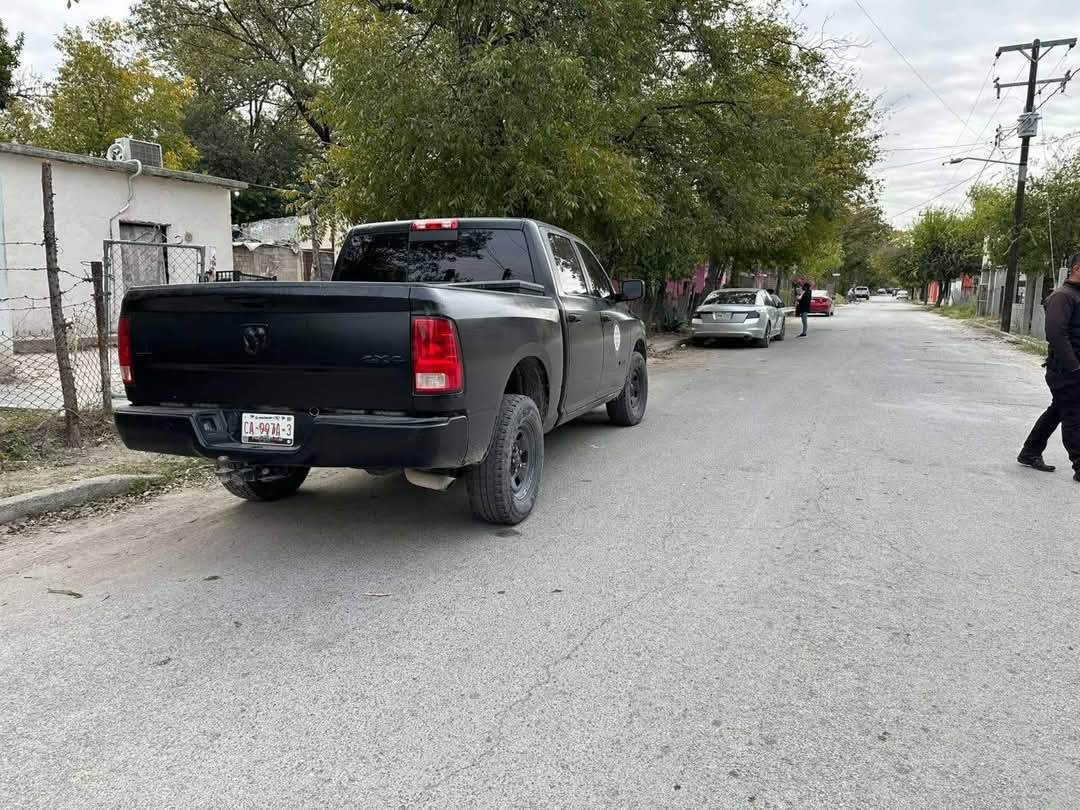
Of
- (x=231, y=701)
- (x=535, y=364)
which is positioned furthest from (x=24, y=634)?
(x=535, y=364)

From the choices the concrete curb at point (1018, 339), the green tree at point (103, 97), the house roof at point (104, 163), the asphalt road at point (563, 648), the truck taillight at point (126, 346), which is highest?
the green tree at point (103, 97)

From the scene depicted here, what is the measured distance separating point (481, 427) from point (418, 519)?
1120mm

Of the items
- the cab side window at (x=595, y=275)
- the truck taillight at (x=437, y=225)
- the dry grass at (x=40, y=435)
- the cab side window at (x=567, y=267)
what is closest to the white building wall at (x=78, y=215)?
the dry grass at (x=40, y=435)

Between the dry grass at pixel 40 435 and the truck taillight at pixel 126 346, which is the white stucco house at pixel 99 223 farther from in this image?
the truck taillight at pixel 126 346

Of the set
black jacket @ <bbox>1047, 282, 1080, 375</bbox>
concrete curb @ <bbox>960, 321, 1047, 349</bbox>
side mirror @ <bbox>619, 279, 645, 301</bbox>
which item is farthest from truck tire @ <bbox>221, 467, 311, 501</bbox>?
concrete curb @ <bbox>960, 321, 1047, 349</bbox>

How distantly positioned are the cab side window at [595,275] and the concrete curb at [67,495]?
391cm

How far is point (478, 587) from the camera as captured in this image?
3.98 meters

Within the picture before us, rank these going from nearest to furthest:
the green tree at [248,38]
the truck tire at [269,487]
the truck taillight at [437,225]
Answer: the truck tire at [269,487] < the truck taillight at [437,225] < the green tree at [248,38]

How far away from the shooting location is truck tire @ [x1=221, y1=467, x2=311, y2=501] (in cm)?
527

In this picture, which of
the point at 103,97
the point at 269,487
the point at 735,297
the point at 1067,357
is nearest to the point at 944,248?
the point at 735,297

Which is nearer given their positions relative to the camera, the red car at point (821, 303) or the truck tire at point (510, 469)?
the truck tire at point (510, 469)

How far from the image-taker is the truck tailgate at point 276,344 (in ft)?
12.8

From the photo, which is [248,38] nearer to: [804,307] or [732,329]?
[732,329]

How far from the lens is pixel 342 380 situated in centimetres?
399
